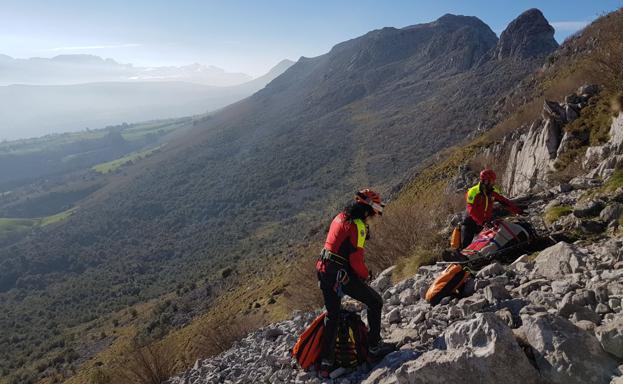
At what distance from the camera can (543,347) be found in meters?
5.15

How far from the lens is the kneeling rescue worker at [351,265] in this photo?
679cm

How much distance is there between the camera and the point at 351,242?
6.79 m

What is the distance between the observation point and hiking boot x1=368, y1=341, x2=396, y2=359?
702cm

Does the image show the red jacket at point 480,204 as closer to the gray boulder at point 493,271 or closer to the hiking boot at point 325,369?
the gray boulder at point 493,271

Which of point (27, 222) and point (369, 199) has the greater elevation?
point (369, 199)

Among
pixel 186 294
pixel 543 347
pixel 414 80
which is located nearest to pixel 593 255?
pixel 543 347

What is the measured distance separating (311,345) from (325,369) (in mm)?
449

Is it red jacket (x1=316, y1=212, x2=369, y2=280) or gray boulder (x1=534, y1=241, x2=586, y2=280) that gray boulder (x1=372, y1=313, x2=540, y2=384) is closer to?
red jacket (x1=316, y1=212, x2=369, y2=280)

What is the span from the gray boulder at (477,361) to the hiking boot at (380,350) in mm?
1197

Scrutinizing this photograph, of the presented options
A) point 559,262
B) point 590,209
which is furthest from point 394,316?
point 590,209

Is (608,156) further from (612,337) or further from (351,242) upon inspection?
(351,242)

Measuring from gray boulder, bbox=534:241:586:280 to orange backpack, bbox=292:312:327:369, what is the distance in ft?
11.7

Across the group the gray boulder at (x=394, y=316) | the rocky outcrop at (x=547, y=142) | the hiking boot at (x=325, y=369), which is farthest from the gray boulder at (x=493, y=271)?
the rocky outcrop at (x=547, y=142)

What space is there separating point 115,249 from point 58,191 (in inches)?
3184
